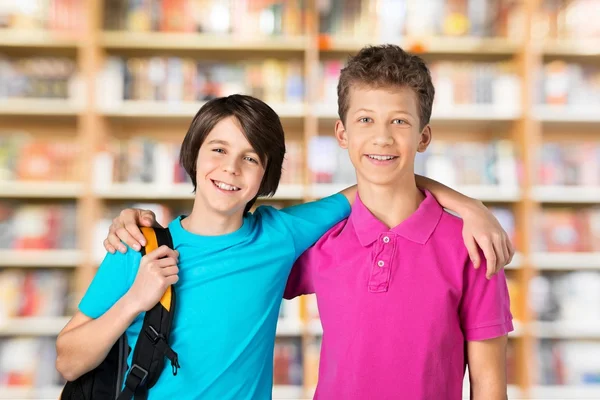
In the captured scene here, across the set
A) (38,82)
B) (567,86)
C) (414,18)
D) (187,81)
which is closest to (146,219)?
(187,81)

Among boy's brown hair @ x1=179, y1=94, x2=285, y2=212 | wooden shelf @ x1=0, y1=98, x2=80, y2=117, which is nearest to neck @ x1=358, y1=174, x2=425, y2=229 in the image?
boy's brown hair @ x1=179, y1=94, x2=285, y2=212

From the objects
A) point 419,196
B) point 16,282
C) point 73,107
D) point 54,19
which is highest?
point 54,19

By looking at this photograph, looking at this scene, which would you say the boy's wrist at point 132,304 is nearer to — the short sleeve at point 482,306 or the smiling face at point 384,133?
the smiling face at point 384,133

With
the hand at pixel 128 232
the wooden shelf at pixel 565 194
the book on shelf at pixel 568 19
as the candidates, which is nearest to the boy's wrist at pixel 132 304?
the hand at pixel 128 232

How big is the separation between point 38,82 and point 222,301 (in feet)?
7.67

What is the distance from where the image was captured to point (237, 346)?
1.15m

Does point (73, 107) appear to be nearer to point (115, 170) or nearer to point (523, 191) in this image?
point (115, 170)

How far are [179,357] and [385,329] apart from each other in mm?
412

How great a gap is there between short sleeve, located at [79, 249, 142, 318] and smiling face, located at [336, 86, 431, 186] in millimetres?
500

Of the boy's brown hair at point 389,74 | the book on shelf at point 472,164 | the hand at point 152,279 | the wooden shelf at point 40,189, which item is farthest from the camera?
the book on shelf at point 472,164

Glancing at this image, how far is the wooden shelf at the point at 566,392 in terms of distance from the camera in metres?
3.01

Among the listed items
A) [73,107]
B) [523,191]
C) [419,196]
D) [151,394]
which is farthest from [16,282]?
[523,191]

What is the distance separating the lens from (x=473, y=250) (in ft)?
3.56

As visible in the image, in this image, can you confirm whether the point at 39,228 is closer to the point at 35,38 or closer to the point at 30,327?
the point at 30,327
